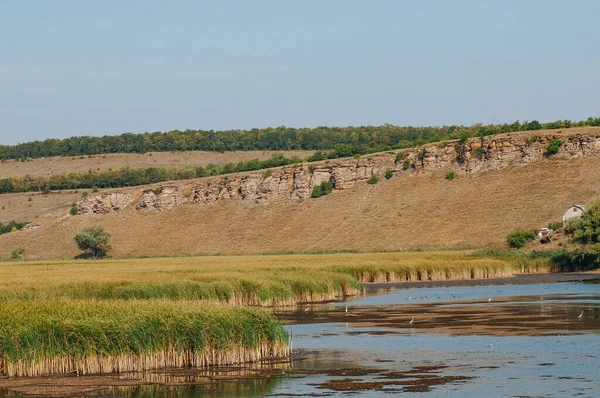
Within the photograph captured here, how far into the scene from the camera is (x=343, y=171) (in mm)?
130750

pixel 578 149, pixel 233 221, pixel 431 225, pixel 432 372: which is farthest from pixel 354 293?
pixel 233 221

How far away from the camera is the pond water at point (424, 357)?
2369 centimetres

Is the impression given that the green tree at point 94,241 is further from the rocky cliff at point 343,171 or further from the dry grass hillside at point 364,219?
the rocky cliff at point 343,171

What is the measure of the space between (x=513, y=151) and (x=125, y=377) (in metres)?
98.6

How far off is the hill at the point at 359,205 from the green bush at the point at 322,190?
2.40ft

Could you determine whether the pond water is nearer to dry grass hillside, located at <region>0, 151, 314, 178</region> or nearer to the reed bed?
the reed bed

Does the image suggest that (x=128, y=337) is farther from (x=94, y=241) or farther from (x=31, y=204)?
(x=31, y=204)

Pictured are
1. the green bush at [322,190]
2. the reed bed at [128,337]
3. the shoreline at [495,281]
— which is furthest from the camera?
the green bush at [322,190]

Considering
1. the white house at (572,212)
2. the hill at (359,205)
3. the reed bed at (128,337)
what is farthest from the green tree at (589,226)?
the reed bed at (128,337)

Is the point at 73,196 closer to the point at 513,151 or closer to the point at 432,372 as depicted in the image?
the point at 513,151

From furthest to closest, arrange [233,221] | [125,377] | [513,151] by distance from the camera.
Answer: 1. [233,221]
2. [513,151]
3. [125,377]

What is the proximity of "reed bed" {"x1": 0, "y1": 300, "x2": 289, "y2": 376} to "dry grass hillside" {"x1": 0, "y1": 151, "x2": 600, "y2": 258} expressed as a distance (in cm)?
7448

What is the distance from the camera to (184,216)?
442 ft

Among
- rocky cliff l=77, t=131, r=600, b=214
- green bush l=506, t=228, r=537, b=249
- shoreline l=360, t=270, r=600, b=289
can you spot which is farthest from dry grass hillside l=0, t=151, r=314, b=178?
shoreline l=360, t=270, r=600, b=289
